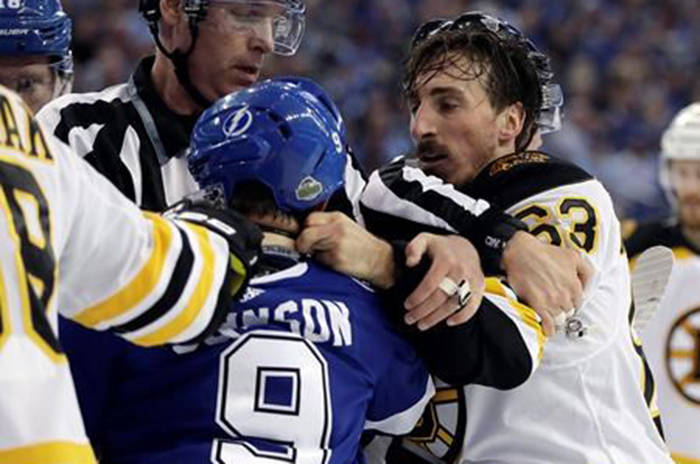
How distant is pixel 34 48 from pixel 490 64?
106 centimetres

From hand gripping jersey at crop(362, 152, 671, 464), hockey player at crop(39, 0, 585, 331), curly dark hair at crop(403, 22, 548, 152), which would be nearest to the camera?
hand gripping jersey at crop(362, 152, 671, 464)

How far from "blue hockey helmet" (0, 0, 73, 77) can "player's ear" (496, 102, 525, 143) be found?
1.07 metres

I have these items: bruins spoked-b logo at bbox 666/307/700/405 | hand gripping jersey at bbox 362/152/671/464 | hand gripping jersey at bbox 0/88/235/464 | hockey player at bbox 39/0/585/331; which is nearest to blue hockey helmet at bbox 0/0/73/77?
hockey player at bbox 39/0/585/331

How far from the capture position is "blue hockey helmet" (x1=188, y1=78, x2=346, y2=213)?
208cm

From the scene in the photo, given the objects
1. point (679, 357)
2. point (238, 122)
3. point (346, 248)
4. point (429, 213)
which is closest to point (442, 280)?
point (346, 248)

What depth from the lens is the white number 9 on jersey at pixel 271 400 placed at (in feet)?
6.51

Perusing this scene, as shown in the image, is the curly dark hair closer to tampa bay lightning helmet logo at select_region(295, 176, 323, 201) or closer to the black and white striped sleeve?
the black and white striped sleeve

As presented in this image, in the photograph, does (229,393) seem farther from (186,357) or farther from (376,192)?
(376,192)

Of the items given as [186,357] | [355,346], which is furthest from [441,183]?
[186,357]

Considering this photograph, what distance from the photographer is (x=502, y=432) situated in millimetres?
2449

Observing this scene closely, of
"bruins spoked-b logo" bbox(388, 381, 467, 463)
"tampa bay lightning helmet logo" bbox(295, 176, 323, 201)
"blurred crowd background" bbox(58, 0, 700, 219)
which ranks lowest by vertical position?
"blurred crowd background" bbox(58, 0, 700, 219)

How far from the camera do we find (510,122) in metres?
2.79

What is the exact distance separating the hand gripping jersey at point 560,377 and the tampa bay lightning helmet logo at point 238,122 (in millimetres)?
458

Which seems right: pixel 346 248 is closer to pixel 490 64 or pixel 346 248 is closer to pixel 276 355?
pixel 276 355
